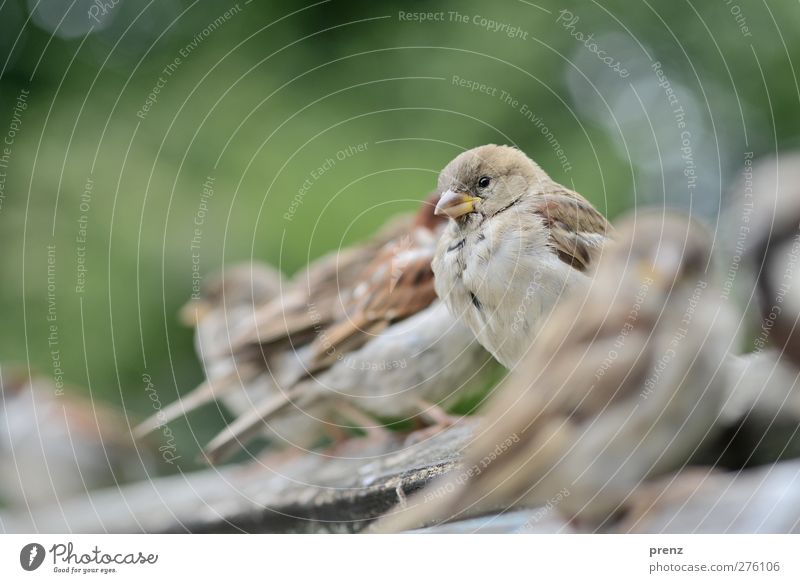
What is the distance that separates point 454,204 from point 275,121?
2.38 ft

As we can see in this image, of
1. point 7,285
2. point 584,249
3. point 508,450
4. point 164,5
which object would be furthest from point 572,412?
point 7,285

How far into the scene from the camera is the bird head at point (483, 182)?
884 mm

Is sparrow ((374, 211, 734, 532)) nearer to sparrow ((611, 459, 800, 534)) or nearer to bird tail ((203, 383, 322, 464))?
sparrow ((611, 459, 800, 534))

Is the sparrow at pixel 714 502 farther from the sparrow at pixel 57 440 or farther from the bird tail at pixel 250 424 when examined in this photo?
the sparrow at pixel 57 440

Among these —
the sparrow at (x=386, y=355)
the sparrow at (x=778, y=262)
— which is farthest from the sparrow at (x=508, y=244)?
the sparrow at (x=778, y=262)

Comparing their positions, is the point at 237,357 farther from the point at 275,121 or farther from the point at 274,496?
the point at 275,121

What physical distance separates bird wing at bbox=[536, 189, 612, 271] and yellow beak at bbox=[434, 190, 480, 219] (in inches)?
3.3

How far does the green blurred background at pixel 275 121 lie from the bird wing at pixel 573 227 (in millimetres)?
240

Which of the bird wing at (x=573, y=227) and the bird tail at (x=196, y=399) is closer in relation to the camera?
the bird wing at (x=573, y=227)

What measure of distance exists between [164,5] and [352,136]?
40 cm

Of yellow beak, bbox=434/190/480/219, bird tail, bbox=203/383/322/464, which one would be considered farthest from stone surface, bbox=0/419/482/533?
yellow beak, bbox=434/190/480/219

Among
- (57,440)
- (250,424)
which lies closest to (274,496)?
(250,424)

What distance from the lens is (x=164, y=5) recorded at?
1.37 metres
